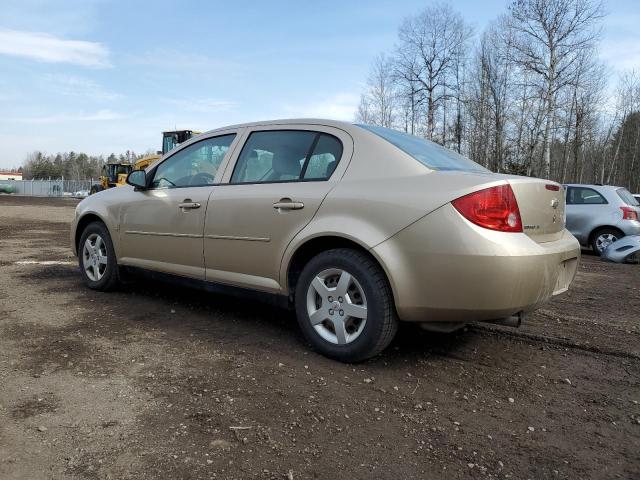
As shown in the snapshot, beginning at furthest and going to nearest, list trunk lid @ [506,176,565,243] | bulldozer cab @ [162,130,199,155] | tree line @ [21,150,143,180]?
tree line @ [21,150,143,180], bulldozer cab @ [162,130,199,155], trunk lid @ [506,176,565,243]

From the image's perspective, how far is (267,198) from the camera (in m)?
3.65

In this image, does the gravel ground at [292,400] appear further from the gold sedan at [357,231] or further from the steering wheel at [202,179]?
the steering wheel at [202,179]

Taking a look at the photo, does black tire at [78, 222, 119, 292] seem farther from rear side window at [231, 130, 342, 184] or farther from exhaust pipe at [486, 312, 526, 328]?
exhaust pipe at [486, 312, 526, 328]

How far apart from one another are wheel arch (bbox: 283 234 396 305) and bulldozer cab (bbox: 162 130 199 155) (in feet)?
63.3

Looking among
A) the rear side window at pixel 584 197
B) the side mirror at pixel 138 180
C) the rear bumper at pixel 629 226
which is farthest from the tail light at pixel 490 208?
the rear side window at pixel 584 197

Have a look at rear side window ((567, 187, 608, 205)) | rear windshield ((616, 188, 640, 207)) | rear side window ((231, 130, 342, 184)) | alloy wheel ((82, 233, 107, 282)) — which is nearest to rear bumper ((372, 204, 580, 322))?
rear side window ((231, 130, 342, 184))

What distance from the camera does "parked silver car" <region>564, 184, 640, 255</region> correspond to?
10.3 m

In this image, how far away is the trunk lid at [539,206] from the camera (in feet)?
9.89

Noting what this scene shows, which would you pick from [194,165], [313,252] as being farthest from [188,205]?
[313,252]

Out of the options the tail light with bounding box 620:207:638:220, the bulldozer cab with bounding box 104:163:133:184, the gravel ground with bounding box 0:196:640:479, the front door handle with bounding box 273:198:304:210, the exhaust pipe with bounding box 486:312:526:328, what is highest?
the bulldozer cab with bounding box 104:163:133:184

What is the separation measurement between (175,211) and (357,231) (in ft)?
6.19

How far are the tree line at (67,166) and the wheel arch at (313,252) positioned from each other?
114 m

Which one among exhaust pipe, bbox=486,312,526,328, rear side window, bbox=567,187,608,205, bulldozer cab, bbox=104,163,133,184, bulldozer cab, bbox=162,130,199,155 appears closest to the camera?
exhaust pipe, bbox=486,312,526,328

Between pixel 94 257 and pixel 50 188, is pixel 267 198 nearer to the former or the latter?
pixel 94 257
